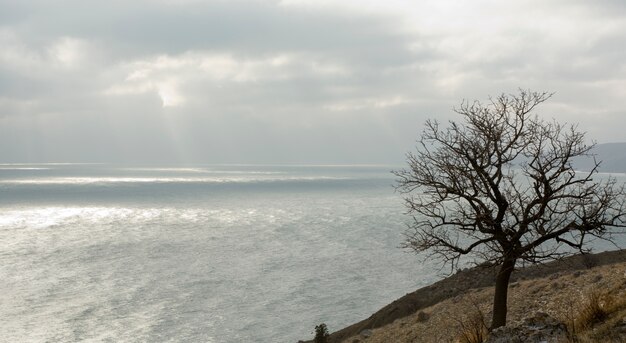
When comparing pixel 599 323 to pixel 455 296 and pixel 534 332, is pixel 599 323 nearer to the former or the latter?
pixel 534 332

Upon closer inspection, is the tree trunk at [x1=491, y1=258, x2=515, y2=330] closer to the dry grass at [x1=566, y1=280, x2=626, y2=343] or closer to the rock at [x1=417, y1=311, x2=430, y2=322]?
the dry grass at [x1=566, y1=280, x2=626, y2=343]

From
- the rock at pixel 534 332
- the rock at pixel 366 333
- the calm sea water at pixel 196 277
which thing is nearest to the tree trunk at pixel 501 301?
the rock at pixel 534 332

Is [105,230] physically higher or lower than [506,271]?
lower

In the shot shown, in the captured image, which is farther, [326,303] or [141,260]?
[141,260]

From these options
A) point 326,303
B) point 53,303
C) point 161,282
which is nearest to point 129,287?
point 161,282

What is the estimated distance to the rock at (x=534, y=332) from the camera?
11.4 meters

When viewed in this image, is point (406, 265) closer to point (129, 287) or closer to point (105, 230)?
point (129, 287)

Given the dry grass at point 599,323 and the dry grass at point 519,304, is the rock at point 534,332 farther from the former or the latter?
the dry grass at point 519,304

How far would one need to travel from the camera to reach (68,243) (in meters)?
90.6

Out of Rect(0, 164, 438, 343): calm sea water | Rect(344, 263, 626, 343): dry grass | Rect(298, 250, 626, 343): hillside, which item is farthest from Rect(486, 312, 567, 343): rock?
Rect(0, 164, 438, 343): calm sea water

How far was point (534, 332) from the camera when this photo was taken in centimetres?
1150

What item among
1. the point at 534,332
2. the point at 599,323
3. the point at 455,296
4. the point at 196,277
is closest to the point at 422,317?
the point at 455,296

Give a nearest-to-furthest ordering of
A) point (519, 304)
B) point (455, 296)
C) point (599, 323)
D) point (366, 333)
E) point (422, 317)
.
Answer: point (599, 323), point (519, 304), point (422, 317), point (366, 333), point (455, 296)

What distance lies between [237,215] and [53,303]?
284 ft
